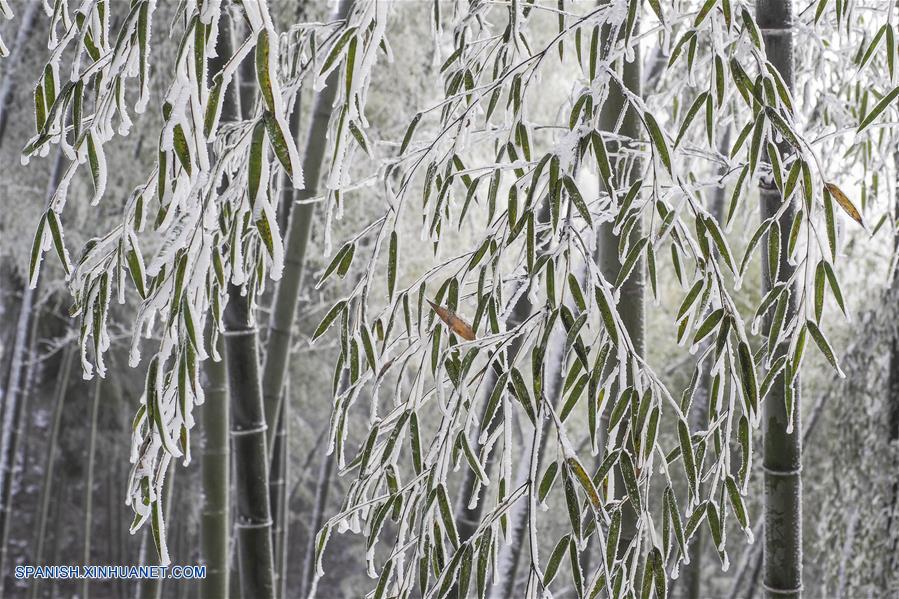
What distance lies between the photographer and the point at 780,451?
0.97 metres

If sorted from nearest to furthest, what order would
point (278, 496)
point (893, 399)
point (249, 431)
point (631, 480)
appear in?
point (631, 480) → point (249, 431) → point (278, 496) → point (893, 399)

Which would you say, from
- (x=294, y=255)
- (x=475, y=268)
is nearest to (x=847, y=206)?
(x=475, y=268)

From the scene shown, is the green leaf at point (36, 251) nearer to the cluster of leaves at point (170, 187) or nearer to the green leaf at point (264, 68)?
the cluster of leaves at point (170, 187)

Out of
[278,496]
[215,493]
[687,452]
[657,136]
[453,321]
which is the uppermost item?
[657,136]

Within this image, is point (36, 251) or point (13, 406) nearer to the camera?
point (36, 251)

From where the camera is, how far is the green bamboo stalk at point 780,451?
3.05ft

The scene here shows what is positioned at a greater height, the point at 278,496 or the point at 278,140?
the point at 278,140

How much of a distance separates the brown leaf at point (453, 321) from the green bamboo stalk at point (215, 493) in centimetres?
87

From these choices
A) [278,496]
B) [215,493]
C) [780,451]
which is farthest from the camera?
[278,496]

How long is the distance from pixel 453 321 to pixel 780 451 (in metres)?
0.47

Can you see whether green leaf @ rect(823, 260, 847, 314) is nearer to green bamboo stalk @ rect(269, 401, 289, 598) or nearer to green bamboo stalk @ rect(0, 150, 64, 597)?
green bamboo stalk @ rect(269, 401, 289, 598)

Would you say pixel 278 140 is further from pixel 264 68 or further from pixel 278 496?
pixel 278 496

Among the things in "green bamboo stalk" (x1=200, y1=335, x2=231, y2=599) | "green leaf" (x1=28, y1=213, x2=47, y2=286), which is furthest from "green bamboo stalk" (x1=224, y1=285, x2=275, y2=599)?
"green leaf" (x1=28, y1=213, x2=47, y2=286)

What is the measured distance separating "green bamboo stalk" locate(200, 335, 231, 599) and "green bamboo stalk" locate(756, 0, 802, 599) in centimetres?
91
